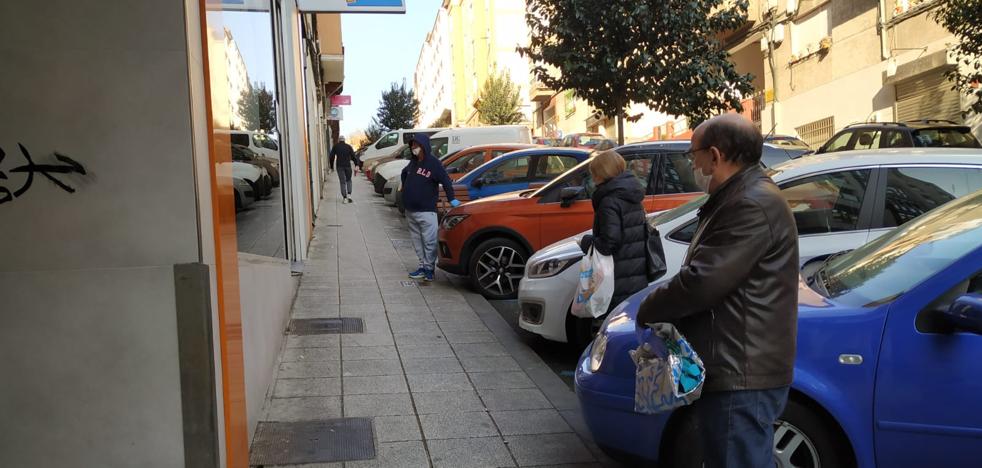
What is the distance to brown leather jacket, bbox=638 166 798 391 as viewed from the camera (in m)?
2.68

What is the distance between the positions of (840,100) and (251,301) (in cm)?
2256

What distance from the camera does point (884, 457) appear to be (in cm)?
349

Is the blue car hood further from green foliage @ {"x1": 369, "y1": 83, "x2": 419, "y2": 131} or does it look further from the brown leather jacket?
green foliage @ {"x1": 369, "y1": 83, "x2": 419, "y2": 131}

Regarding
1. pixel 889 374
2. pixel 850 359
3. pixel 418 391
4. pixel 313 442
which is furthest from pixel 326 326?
pixel 889 374

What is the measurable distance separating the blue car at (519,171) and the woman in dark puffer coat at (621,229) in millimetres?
6229

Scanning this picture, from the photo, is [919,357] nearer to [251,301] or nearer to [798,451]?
[798,451]

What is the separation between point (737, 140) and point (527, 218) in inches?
258

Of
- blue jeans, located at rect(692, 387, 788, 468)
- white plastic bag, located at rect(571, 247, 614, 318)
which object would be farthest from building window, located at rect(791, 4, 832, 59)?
blue jeans, located at rect(692, 387, 788, 468)

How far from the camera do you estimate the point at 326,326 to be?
25.7ft

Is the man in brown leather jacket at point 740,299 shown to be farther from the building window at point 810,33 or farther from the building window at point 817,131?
the building window at point 810,33

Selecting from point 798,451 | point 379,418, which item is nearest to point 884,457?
point 798,451

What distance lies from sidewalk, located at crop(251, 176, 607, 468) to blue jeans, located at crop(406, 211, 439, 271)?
62 cm

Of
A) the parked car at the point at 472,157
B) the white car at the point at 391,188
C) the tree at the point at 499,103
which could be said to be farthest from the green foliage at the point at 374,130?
the parked car at the point at 472,157

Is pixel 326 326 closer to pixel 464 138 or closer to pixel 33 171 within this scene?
pixel 33 171
